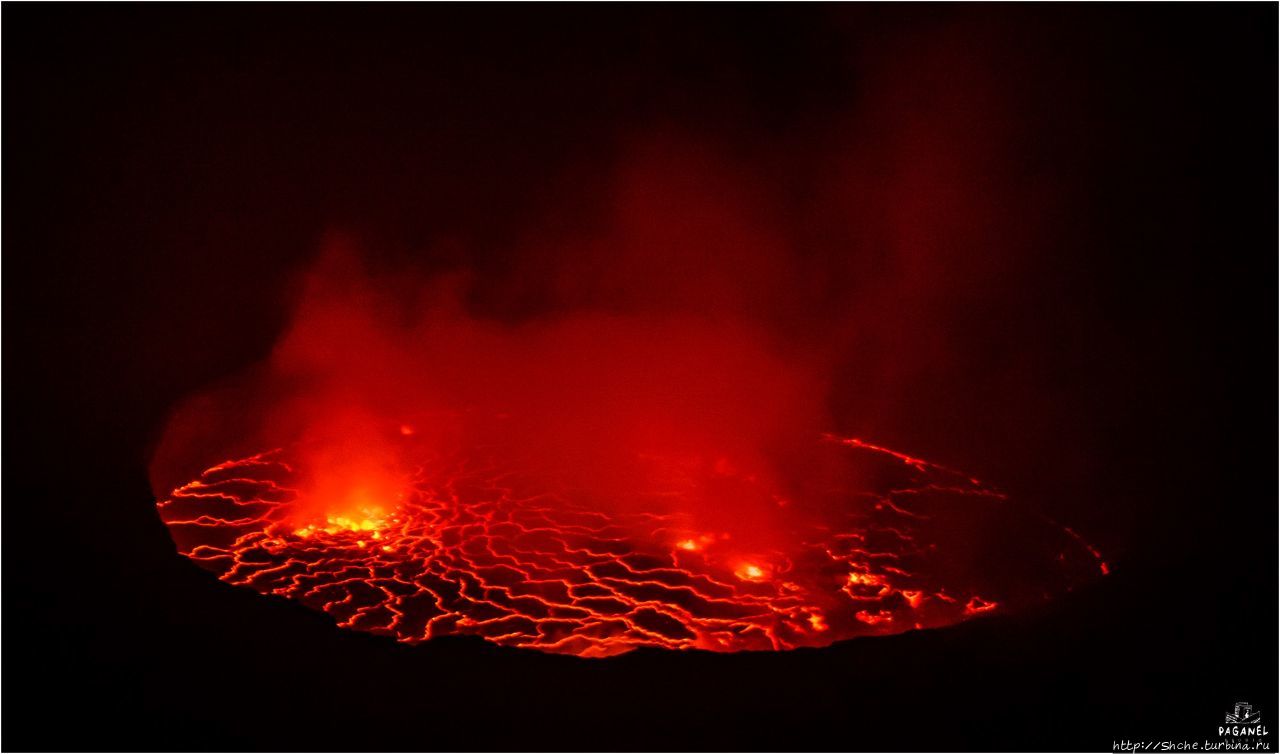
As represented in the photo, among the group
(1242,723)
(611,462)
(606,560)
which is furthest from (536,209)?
(1242,723)

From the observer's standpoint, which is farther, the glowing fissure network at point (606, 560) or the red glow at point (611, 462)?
the red glow at point (611, 462)

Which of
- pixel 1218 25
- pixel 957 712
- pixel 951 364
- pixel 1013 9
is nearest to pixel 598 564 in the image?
pixel 957 712

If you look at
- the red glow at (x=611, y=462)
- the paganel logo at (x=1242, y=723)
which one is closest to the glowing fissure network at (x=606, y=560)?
the red glow at (x=611, y=462)

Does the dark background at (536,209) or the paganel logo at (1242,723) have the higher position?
the dark background at (536,209)

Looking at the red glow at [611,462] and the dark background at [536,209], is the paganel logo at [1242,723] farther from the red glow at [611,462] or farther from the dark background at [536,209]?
the red glow at [611,462]

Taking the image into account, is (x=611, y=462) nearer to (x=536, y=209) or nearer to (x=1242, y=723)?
(x=536, y=209)
